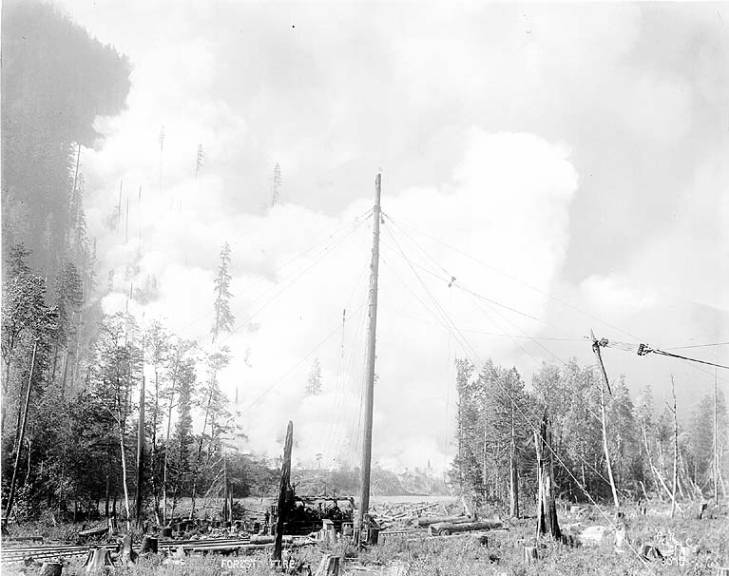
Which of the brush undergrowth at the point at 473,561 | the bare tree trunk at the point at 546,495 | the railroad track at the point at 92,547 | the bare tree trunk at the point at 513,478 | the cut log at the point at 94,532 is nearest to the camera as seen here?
the brush undergrowth at the point at 473,561

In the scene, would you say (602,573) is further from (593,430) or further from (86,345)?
(593,430)

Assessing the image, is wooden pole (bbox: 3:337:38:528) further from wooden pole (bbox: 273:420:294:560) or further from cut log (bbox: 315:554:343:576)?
cut log (bbox: 315:554:343:576)

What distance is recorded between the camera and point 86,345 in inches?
934

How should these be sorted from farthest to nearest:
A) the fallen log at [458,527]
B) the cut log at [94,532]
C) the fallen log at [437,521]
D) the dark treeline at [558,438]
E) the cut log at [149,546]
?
the dark treeline at [558,438] → the fallen log at [437,521] → the fallen log at [458,527] → the cut log at [94,532] → the cut log at [149,546]

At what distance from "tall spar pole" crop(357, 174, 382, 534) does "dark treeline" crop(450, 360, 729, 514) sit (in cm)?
2186

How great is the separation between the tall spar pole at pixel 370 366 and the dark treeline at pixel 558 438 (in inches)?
861

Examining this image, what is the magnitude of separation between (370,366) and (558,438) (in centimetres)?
3103

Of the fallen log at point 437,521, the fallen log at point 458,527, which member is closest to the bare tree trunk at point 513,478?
the fallen log at point 437,521

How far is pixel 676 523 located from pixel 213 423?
23661 millimetres

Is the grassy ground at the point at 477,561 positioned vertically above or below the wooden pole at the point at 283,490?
below

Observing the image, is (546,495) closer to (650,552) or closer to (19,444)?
(650,552)

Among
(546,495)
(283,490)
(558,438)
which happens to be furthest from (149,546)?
(558,438)

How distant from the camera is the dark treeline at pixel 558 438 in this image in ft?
120

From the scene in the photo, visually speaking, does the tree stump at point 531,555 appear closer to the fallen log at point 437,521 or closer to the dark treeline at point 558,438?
the fallen log at point 437,521
